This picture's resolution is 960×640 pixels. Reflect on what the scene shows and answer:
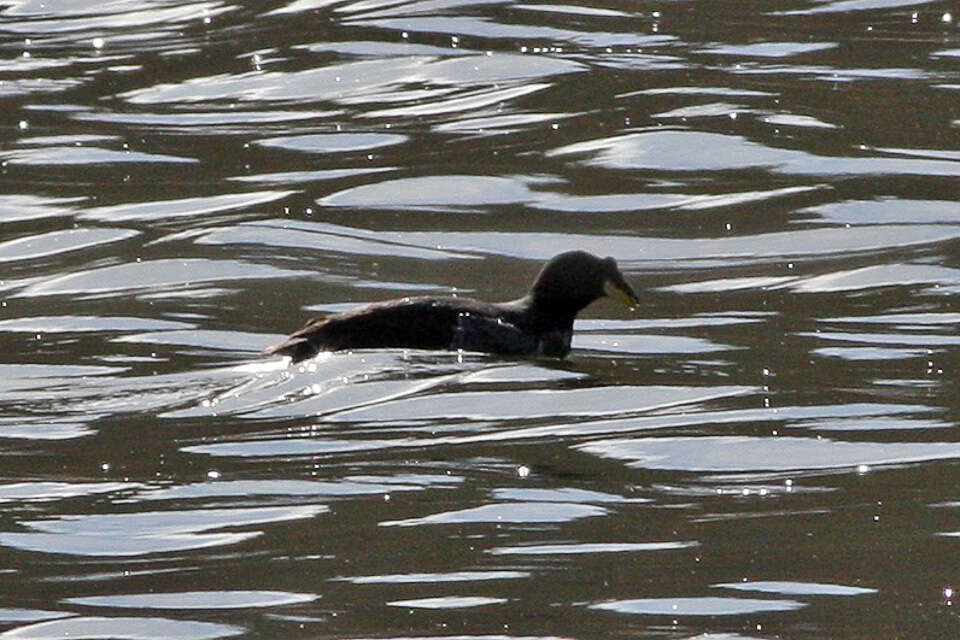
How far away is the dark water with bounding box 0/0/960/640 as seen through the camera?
8.70m

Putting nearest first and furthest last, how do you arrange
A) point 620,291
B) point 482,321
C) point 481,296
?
1. point 482,321
2. point 620,291
3. point 481,296

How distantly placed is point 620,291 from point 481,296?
7.85 ft

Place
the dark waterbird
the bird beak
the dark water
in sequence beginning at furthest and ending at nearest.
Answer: the bird beak < the dark waterbird < the dark water

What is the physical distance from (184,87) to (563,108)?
13.1 feet

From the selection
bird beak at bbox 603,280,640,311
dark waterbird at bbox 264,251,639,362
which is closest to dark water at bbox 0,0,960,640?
dark waterbird at bbox 264,251,639,362

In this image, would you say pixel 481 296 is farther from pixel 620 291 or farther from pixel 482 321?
pixel 482 321

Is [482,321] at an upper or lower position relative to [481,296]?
upper

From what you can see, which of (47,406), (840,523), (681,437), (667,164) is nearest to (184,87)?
(667,164)

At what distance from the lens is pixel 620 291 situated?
1377cm

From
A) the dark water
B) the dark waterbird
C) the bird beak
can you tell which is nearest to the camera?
the dark water

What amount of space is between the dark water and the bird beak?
11.5 inches

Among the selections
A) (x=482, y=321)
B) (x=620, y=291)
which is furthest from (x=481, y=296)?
(x=482, y=321)

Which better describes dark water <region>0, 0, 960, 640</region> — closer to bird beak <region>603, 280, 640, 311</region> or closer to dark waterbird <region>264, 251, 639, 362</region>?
dark waterbird <region>264, 251, 639, 362</region>

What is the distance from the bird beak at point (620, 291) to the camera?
13.7 meters
